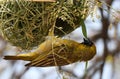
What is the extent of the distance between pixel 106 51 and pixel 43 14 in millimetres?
732

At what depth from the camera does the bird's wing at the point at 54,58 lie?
4.11ft

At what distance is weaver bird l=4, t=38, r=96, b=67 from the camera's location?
4.11 ft

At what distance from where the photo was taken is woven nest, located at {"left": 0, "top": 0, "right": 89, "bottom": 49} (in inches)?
49.6

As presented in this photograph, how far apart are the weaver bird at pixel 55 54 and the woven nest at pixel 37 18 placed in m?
0.05

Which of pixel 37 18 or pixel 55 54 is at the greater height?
pixel 37 18

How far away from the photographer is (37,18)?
1.28m

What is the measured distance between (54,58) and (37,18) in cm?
15

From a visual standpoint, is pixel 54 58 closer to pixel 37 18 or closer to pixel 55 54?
pixel 55 54

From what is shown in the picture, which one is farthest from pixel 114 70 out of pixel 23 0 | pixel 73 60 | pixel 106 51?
pixel 23 0

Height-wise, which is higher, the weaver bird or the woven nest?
the woven nest

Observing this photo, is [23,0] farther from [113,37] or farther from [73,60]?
[113,37]

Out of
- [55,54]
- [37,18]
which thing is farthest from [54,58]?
[37,18]

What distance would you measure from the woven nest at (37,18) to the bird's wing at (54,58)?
7 centimetres

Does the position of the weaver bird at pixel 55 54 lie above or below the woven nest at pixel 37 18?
below
